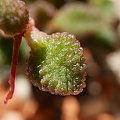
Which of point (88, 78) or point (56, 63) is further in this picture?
point (88, 78)

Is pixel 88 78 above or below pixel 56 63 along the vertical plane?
below

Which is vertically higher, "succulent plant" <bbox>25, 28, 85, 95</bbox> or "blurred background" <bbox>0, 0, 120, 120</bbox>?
"succulent plant" <bbox>25, 28, 85, 95</bbox>

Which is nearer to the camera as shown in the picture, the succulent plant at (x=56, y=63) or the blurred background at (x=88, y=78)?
the succulent plant at (x=56, y=63)

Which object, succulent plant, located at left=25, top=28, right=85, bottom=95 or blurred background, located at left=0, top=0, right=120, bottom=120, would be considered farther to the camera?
blurred background, located at left=0, top=0, right=120, bottom=120

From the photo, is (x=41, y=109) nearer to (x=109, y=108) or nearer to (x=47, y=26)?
(x=109, y=108)

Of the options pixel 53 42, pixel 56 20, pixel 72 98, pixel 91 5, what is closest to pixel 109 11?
pixel 91 5
